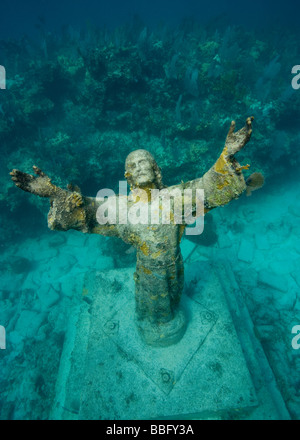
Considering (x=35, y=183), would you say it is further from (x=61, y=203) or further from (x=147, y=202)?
(x=147, y=202)

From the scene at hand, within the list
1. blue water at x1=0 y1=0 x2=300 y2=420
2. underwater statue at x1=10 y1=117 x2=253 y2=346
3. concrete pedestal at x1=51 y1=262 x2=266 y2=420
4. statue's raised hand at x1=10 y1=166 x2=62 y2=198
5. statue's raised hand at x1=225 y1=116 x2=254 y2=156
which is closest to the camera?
statue's raised hand at x1=225 y1=116 x2=254 y2=156

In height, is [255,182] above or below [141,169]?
below

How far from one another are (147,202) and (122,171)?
670 centimetres

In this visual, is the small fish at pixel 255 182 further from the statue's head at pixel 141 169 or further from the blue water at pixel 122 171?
the blue water at pixel 122 171

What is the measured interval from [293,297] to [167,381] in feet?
13.2

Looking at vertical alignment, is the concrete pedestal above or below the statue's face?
below

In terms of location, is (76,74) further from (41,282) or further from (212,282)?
(212,282)

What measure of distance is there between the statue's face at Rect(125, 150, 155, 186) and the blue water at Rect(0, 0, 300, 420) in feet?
9.82

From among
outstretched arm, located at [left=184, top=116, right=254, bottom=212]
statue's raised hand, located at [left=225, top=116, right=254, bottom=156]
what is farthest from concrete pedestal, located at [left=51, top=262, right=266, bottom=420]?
statue's raised hand, located at [left=225, top=116, right=254, bottom=156]

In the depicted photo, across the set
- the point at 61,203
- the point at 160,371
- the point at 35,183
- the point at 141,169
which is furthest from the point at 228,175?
the point at 160,371

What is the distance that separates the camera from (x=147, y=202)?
2.42m

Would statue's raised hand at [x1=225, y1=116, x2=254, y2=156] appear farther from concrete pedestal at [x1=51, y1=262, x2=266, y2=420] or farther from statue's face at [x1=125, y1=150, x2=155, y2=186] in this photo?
concrete pedestal at [x1=51, y1=262, x2=266, y2=420]

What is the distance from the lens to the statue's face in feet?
7.28
